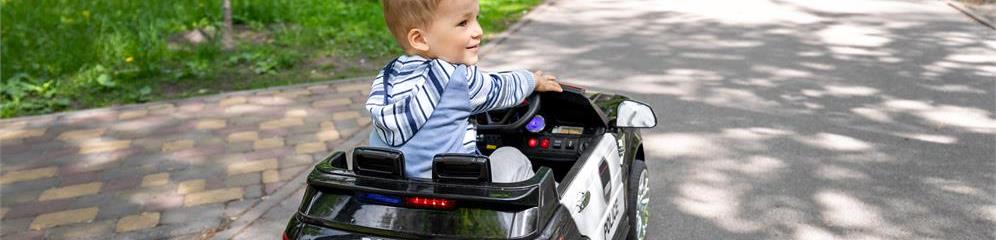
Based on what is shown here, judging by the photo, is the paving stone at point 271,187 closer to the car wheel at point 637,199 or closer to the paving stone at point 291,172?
the paving stone at point 291,172

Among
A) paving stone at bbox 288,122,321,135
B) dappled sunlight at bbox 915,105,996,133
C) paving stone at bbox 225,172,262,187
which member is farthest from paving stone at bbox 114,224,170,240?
dappled sunlight at bbox 915,105,996,133

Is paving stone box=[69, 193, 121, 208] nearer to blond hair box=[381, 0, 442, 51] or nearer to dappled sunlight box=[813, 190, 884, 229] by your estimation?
blond hair box=[381, 0, 442, 51]

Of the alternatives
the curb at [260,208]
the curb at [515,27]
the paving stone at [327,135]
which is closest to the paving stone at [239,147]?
the paving stone at [327,135]

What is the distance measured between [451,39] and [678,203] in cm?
221

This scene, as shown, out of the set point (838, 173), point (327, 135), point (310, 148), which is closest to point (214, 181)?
point (310, 148)

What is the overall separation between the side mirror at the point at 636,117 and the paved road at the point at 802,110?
825mm

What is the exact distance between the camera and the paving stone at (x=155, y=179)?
476 cm

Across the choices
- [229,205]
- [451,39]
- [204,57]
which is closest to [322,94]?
[204,57]

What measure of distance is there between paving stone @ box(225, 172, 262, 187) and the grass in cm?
219

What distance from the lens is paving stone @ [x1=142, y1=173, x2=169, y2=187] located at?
4.76 meters

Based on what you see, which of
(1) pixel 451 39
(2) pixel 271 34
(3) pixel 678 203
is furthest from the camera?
(2) pixel 271 34

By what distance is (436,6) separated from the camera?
95.5 inches

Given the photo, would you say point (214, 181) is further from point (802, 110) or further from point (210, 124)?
point (802, 110)

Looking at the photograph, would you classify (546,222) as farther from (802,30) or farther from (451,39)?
(802,30)
